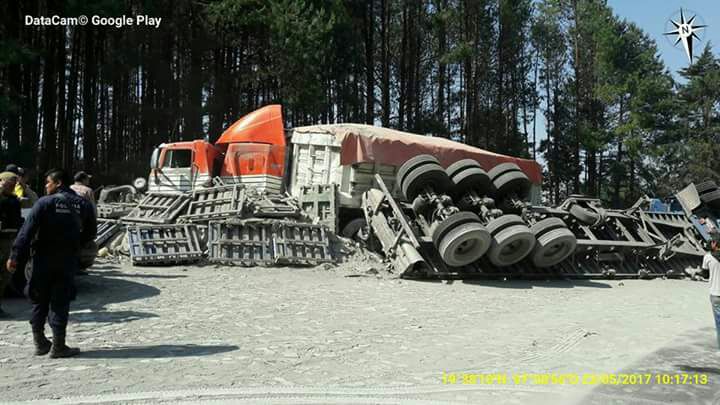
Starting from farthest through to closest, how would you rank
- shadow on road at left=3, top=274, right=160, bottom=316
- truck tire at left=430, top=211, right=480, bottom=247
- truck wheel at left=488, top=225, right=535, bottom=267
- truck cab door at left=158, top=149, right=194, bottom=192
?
truck cab door at left=158, top=149, right=194, bottom=192
truck wheel at left=488, top=225, right=535, bottom=267
truck tire at left=430, top=211, right=480, bottom=247
shadow on road at left=3, top=274, right=160, bottom=316

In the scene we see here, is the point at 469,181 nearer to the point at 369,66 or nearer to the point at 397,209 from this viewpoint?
the point at 397,209

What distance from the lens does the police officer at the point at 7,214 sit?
668cm

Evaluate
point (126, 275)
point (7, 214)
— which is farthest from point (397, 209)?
point (7, 214)

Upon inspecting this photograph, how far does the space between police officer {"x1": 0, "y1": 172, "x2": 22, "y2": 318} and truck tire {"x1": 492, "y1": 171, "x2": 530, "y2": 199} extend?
8947mm

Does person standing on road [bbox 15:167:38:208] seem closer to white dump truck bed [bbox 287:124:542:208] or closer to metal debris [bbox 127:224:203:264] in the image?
metal debris [bbox 127:224:203:264]

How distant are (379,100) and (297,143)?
19.5 meters

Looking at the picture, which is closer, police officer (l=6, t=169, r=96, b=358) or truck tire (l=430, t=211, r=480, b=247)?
police officer (l=6, t=169, r=96, b=358)

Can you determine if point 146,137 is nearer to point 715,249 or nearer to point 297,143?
point 297,143

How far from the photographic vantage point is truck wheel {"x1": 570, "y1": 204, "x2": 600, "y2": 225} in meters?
12.6

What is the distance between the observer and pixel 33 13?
866 inches

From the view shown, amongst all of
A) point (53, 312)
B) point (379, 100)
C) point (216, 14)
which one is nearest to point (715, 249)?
point (53, 312)

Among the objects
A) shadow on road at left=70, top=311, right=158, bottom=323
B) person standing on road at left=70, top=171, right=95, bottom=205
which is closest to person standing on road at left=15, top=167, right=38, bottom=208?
person standing on road at left=70, top=171, right=95, bottom=205

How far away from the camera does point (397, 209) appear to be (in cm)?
1123

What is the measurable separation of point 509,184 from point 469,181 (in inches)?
39.3
